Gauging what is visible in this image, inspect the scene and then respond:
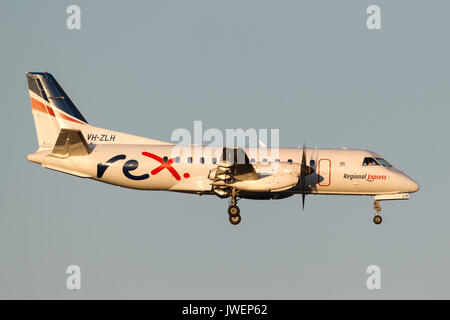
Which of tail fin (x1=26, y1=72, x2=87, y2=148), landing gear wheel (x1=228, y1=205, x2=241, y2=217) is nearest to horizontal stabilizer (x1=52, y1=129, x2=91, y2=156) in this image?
tail fin (x1=26, y1=72, x2=87, y2=148)

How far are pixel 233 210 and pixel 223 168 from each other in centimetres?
212

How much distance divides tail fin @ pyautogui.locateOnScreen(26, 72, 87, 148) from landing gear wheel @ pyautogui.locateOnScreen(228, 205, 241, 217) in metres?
9.00

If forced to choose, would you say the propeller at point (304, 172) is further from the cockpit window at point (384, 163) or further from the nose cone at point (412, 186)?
the nose cone at point (412, 186)

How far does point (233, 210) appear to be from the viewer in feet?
126

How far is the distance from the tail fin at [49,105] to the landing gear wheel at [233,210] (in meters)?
9.00

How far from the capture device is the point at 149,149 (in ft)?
130

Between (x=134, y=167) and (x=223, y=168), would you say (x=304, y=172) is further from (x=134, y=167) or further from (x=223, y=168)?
(x=134, y=167)

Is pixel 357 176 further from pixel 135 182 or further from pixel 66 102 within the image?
pixel 66 102

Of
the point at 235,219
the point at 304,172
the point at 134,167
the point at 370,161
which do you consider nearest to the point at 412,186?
the point at 370,161

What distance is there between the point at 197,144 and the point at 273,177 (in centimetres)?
442

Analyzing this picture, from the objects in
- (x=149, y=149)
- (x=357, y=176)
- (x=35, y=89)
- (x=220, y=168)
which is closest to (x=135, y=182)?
(x=149, y=149)
